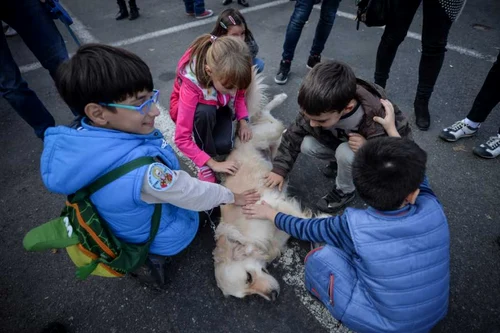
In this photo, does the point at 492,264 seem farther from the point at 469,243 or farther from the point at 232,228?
the point at 232,228

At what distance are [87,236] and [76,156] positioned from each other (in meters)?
0.40

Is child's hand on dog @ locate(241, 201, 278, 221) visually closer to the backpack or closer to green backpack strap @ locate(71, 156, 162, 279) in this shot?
green backpack strap @ locate(71, 156, 162, 279)

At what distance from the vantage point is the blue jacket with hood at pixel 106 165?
1.25 m

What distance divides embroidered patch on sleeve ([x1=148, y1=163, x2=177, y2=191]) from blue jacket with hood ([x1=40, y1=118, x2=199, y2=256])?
0.04 meters

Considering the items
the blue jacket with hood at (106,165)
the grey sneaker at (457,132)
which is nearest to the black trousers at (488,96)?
the grey sneaker at (457,132)

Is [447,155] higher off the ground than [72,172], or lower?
lower

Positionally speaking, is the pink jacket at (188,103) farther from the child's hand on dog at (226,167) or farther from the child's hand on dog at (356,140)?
the child's hand on dog at (356,140)

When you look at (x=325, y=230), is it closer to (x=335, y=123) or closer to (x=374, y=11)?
(x=335, y=123)

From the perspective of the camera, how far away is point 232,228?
1910 mm

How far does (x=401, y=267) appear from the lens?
48.6 inches

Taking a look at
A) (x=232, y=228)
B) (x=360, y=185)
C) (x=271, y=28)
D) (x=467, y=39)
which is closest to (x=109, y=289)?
(x=232, y=228)

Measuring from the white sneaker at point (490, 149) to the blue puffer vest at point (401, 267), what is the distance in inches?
66.3

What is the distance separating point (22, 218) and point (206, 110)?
1763mm

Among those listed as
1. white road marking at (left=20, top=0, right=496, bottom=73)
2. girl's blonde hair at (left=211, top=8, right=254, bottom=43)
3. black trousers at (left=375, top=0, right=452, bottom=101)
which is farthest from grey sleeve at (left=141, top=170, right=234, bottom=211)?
Answer: white road marking at (left=20, top=0, right=496, bottom=73)
